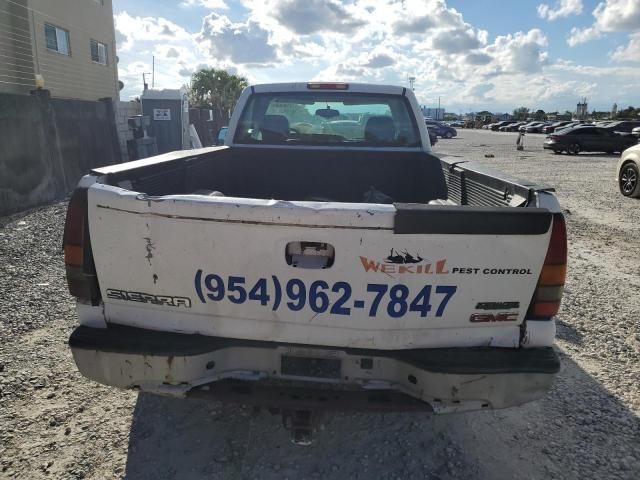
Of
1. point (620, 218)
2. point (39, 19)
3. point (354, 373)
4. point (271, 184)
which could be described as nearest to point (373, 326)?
point (354, 373)

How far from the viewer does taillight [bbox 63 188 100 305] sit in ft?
7.11

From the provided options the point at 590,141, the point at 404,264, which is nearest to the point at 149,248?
the point at 404,264

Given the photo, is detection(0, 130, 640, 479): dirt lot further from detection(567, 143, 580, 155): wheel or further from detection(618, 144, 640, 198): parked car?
detection(567, 143, 580, 155): wheel

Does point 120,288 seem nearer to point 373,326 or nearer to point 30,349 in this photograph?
point 373,326

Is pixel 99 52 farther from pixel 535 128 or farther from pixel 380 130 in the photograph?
pixel 535 128

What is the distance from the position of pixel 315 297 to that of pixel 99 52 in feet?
73.6

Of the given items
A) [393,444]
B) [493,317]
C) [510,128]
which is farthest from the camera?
[510,128]

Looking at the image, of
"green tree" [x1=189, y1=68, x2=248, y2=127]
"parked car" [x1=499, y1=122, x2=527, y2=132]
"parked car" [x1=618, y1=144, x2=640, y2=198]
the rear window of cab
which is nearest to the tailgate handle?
the rear window of cab

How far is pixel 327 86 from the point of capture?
178 inches

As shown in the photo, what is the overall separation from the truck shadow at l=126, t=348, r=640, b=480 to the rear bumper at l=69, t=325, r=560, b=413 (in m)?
0.53

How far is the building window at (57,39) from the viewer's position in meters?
16.2

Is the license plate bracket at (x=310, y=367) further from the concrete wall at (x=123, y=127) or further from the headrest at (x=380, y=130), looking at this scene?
the concrete wall at (x=123, y=127)

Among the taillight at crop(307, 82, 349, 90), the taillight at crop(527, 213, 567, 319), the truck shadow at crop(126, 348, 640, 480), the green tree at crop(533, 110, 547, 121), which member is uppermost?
the green tree at crop(533, 110, 547, 121)

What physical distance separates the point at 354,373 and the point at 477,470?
95 centimetres
